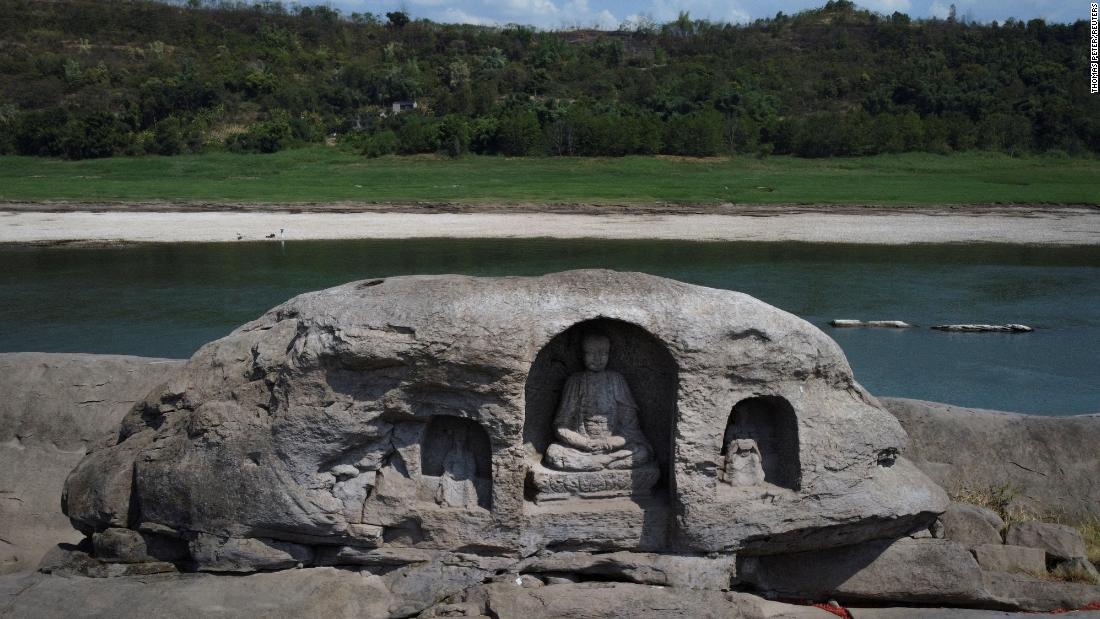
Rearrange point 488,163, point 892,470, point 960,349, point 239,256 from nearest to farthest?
point 892,470 < point 960,349 < point 239,256 < point 488,163

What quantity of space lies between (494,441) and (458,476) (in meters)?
0.47

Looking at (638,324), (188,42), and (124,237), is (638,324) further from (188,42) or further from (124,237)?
(188,42)

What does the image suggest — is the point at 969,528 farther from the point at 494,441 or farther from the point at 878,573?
the point at 494,441

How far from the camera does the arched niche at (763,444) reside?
25.9ft

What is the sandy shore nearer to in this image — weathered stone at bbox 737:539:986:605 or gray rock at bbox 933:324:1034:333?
gray rock at bbox 933:324:1034:333

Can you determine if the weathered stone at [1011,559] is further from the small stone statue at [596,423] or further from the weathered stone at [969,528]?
the small stone statue at [596,423]

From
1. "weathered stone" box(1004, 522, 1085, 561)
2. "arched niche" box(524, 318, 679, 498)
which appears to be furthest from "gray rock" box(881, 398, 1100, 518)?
"arched niche" box(524, 318, 679, 498)

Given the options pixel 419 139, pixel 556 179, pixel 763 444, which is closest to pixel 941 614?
pixel 763 444

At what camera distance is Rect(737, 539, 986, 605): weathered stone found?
316 inches

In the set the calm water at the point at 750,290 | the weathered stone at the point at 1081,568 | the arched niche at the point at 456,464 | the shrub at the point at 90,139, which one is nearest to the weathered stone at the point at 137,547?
the arched niche at the point at 456,464

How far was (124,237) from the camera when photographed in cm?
2536

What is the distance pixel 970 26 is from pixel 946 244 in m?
43.3

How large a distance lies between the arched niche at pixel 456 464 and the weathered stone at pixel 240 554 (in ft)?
3.62

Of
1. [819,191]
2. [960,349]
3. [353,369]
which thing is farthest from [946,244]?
[353,369]
